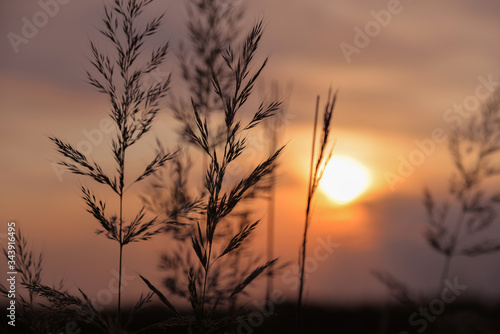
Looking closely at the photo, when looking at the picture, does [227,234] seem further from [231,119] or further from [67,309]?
[231,119]

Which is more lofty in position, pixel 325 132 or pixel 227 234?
pixel 325 132

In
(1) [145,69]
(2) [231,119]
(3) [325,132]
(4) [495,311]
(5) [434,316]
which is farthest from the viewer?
(4) [495,311]

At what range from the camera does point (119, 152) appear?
2.79 metres

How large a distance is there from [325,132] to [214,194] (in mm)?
576

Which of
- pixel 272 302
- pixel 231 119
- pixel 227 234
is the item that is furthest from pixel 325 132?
pixel 227 234

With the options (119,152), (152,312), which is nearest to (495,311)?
(152,312)

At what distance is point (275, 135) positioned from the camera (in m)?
4.34

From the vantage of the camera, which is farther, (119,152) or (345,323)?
(345,323)

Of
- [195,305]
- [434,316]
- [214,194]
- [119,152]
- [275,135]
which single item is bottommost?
[434,316]

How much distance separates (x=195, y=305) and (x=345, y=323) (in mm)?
3954

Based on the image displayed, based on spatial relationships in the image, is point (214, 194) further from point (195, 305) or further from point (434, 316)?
point (434, 316)

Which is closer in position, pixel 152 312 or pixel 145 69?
pixel 145 69

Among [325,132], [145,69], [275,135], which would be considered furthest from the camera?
[275,135]

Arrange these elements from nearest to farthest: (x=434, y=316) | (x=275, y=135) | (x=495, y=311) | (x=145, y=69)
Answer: (x=145, y=69) → (x=434, y=316) → (x=275, y=135) → (x=495, y=311)
